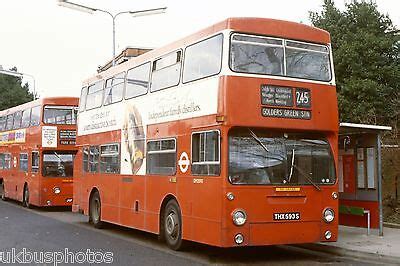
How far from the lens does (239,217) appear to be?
10062mm

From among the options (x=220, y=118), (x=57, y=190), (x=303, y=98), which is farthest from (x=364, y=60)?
(x=220, y=118)

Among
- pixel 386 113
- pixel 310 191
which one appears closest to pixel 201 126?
pixel 310 191

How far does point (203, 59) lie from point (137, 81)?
3422mm

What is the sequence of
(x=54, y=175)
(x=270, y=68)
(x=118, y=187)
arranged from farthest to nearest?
(x=54, y=175) < (x=118, y=187) < (x=270, y=68)

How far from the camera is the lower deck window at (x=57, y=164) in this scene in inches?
874

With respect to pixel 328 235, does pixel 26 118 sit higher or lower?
higher

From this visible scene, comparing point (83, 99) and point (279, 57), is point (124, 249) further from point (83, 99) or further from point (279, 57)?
point (83, 99)

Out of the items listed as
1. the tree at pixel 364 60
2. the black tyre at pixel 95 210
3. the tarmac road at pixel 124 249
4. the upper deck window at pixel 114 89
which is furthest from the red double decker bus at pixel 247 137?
the tree at pixel 364 60

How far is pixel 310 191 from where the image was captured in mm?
10750

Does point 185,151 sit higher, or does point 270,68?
point 270,68

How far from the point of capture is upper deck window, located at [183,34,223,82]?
10.6 metres

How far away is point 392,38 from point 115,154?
1583 centimetres

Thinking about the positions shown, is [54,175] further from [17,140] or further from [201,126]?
[201,126]

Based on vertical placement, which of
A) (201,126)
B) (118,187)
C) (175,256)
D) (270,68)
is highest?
(270,68)
